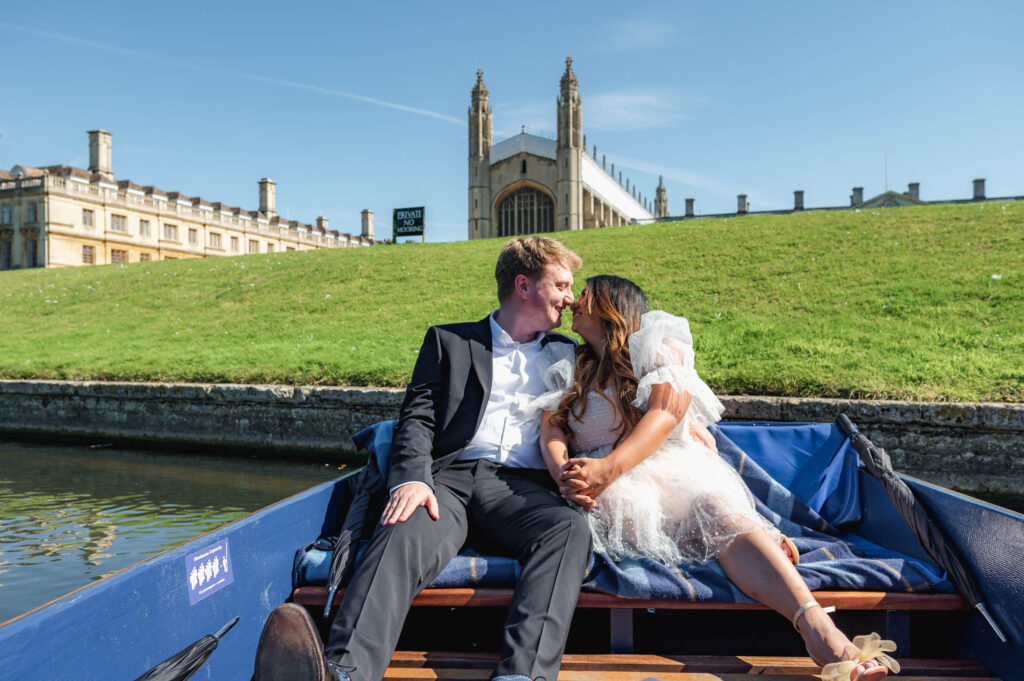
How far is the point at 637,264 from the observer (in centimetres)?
1470

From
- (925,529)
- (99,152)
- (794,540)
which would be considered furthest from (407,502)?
(99,152)

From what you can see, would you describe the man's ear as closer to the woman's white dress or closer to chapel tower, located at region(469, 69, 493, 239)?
the woman's white dress

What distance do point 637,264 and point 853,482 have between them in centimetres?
1158

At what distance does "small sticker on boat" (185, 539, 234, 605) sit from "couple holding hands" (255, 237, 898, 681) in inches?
16.9

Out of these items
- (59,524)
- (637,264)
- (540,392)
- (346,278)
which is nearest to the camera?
(540,392)

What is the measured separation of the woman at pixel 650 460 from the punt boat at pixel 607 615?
20 cm

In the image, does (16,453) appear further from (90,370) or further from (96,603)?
(96,603)

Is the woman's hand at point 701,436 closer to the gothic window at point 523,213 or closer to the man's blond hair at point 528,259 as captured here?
the man's blond hair at point 528,259

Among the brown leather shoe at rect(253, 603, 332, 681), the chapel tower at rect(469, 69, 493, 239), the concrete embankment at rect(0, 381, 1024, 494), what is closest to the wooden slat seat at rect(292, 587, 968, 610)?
the brown leather shoe at rect(253, 603, 332, 681)

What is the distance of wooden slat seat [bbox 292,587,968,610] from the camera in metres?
2.38

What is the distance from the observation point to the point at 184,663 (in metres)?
1.91

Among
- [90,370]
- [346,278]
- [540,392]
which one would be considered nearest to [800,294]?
[540,392]

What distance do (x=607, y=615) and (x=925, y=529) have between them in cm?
132

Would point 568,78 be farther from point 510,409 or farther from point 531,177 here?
point 510,409
